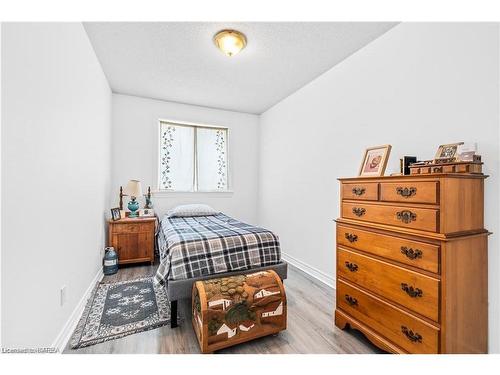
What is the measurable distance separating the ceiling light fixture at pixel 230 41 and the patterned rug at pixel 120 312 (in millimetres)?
2398

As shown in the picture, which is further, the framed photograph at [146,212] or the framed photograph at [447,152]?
the framed photograph at [146,212]

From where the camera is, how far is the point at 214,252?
2.10 meters

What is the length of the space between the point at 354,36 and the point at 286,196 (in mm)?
2231

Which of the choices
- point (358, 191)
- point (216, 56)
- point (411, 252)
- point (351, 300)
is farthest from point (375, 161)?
point (216, 56)

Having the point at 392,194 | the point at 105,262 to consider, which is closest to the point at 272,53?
the point at 392,194

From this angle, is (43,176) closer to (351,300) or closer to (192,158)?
(351,300)

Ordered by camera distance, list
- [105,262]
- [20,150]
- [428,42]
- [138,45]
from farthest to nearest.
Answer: [105,262], [138,45], [428,42], [20,150]

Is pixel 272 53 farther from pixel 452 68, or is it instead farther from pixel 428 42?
pixel 452 68

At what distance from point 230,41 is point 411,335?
2702mm

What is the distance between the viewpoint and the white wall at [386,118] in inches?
58.6

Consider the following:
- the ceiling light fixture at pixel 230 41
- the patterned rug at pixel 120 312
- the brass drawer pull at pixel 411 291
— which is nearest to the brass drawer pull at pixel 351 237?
the brass drawer pull at pixel 411 291

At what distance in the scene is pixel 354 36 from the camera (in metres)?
2.20

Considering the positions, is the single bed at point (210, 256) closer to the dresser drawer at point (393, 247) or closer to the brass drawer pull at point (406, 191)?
the dresser drawer at point (393, 247)

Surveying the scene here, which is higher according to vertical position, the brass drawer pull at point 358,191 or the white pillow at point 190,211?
the brass drawer pull at point 358,191
